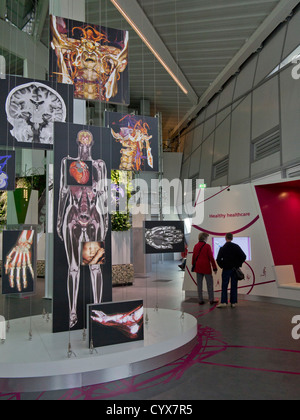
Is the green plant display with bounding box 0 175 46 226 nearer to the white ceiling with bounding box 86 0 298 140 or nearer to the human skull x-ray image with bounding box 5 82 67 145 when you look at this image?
the white ceiling with bounding box 86 0 298 140

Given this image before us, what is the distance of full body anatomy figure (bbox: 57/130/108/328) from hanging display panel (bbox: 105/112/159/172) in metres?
0.33

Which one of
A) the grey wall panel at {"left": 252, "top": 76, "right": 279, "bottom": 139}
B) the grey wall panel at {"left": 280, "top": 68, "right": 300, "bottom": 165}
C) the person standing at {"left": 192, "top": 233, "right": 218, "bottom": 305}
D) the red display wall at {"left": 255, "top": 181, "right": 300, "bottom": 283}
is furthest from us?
the grey wall panel at {"left": 252, "top": 76, "right": 279, "bottom": 139}

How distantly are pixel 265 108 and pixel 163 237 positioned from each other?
6.80 m

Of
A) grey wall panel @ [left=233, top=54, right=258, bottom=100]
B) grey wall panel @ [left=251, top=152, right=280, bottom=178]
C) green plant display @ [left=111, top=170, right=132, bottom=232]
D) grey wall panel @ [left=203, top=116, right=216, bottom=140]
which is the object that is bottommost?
green plant display @ [left=111, top=170, right=132, bottom=232]

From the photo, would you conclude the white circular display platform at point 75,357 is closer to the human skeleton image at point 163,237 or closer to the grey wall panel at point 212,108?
the human skeleton image at point 163,237

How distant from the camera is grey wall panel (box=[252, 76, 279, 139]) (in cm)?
958

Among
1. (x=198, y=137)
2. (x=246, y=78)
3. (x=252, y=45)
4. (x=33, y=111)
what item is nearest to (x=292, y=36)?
(x=252, y=45)

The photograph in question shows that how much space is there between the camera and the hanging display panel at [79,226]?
14.2 ft

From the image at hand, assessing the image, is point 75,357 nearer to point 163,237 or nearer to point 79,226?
point 79,226

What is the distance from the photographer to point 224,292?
657 cm

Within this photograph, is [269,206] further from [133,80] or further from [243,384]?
[133,80]

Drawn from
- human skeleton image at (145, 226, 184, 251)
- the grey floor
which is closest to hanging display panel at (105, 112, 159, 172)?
human skeleton image at (145, 226, 184, 251)

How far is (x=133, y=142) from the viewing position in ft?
16.6

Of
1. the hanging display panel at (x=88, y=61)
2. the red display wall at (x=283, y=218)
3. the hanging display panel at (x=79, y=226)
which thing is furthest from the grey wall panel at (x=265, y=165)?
the hanging display panel at (x=79, y=226)
